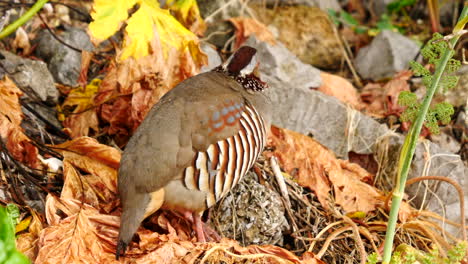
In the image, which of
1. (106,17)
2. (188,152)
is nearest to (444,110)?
(188,152)

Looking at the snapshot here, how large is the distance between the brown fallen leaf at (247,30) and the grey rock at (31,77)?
5.65 feet

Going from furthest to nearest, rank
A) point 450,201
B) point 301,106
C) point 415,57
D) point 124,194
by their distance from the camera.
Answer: point 415,57, point 301,106, point 450,201, point 124,194

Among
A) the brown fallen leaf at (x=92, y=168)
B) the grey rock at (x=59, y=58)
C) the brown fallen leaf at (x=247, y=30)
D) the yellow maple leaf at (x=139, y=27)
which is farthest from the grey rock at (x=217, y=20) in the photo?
the brown fallen leaf at (x=92, y=168)

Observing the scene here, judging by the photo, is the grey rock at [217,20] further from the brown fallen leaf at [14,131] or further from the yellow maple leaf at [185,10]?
the brown fallen leaf at [14,131]

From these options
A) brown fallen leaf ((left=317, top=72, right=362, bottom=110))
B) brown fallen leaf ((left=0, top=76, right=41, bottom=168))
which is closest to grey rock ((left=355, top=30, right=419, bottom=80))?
brown fallen leaf ((left=317, top=72, right=362, bottom=110))

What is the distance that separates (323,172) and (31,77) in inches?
79.7

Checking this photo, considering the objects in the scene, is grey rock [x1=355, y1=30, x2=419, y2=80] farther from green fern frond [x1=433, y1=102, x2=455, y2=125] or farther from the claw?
the claw

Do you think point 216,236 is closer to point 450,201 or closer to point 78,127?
point 78,127

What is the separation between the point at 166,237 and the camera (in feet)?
9.95

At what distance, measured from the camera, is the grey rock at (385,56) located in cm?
586

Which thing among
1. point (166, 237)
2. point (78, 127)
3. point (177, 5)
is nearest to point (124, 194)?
point (166, 237)

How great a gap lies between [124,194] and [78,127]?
3.73 feet

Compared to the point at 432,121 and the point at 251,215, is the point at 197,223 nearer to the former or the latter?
the point at 251,215

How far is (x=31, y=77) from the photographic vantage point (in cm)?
397
